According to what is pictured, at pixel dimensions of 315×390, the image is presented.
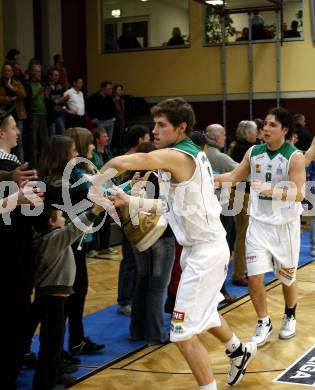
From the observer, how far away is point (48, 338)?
505 cm

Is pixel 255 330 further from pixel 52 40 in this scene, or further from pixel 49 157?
pixel 52 40

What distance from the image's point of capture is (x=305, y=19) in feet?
58.7

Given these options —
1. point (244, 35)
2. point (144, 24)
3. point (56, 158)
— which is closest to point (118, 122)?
point (244, 35)

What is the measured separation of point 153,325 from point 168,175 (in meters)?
2.16

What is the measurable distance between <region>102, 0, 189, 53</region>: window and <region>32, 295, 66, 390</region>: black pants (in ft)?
49.5

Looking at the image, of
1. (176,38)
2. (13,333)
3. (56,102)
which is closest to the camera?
(13,333)

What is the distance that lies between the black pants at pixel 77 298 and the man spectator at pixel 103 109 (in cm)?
981

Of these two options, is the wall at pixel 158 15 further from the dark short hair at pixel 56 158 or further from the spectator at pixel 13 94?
the dark short hair at pixel 56 158

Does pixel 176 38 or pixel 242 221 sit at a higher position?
pixel 176 38

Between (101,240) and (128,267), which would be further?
(101,240)

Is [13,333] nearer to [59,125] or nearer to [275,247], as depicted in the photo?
[275,247]

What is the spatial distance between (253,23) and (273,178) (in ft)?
41.4

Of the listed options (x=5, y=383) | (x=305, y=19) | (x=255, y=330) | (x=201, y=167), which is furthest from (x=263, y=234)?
(x=305, y=19)

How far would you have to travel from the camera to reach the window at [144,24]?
19484 mm
